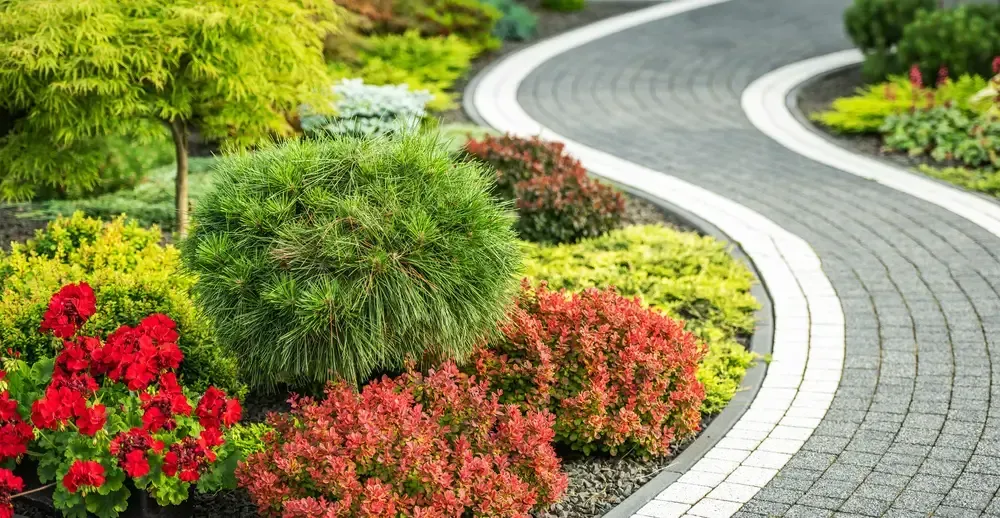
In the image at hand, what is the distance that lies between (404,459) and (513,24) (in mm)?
14052

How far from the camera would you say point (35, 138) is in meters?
8.31

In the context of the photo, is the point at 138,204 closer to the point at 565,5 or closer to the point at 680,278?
the point at 680,278

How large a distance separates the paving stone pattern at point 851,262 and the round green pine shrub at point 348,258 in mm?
1861

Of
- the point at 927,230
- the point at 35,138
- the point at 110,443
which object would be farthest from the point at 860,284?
the point at 35,138

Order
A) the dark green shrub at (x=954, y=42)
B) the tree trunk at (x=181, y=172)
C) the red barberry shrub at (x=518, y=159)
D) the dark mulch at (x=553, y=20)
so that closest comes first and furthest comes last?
the tree trunk at (x=181, y=172) → the red barberry shrub at (x=518, y=159) → the dark green shrub at (x=954, y=42) → the dark mulch at (x=553, y=20)

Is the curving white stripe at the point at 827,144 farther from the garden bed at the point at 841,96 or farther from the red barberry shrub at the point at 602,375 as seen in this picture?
the red barberry shrub at the point at 602,375

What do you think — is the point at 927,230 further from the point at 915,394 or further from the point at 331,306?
the point at 331,306

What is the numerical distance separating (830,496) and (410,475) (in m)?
2.11

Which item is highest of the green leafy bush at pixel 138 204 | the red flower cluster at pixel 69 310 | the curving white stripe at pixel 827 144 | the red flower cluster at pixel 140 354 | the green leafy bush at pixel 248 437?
the curving white stripe at pixel 827 144

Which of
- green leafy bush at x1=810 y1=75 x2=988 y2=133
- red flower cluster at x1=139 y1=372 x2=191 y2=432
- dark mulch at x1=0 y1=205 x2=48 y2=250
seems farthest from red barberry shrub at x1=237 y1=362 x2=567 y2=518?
green leafy bush at x1=810 y1=75 x2=988 y2=133

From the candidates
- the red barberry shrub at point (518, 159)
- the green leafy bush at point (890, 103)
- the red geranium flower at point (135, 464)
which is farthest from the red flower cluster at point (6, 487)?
the green leafy bush at point (890, 103)

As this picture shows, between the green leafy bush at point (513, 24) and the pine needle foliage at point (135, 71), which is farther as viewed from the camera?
the green leafy bush at point (513, 24)

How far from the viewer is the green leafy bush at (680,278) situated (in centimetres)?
691

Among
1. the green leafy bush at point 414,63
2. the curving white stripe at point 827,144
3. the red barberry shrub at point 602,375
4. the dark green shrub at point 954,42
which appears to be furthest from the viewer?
the green leafy bush at point 414,63
